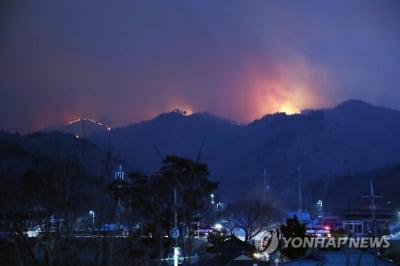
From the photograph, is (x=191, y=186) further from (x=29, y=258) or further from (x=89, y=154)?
(x=29, y=258)

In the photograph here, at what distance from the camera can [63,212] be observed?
3396 mm

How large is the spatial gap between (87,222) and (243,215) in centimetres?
2991

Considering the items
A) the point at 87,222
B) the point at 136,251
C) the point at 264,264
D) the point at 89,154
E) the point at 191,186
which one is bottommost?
the point at 264,264

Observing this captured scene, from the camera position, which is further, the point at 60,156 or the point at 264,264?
the point at 264,264

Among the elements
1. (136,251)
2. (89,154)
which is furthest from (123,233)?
(89,154)

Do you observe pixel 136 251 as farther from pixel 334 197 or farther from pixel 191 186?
pixel 334 197

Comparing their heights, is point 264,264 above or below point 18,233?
below

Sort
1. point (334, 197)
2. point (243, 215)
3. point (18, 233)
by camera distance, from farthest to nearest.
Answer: point (334, 197), point (243, 215), point (18, 233)

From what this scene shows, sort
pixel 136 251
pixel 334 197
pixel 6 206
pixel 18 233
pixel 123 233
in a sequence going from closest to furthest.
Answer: pixel 18 233, pixel 6 206, pixel 123 233, pixel 136 251, pixel 334 197

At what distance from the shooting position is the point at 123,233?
4180 mm

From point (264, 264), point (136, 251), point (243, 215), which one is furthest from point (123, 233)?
point (243, 215)

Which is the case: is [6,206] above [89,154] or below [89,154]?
below

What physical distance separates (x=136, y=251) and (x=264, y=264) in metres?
14.1

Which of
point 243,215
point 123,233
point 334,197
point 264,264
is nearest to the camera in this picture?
point 123,233
